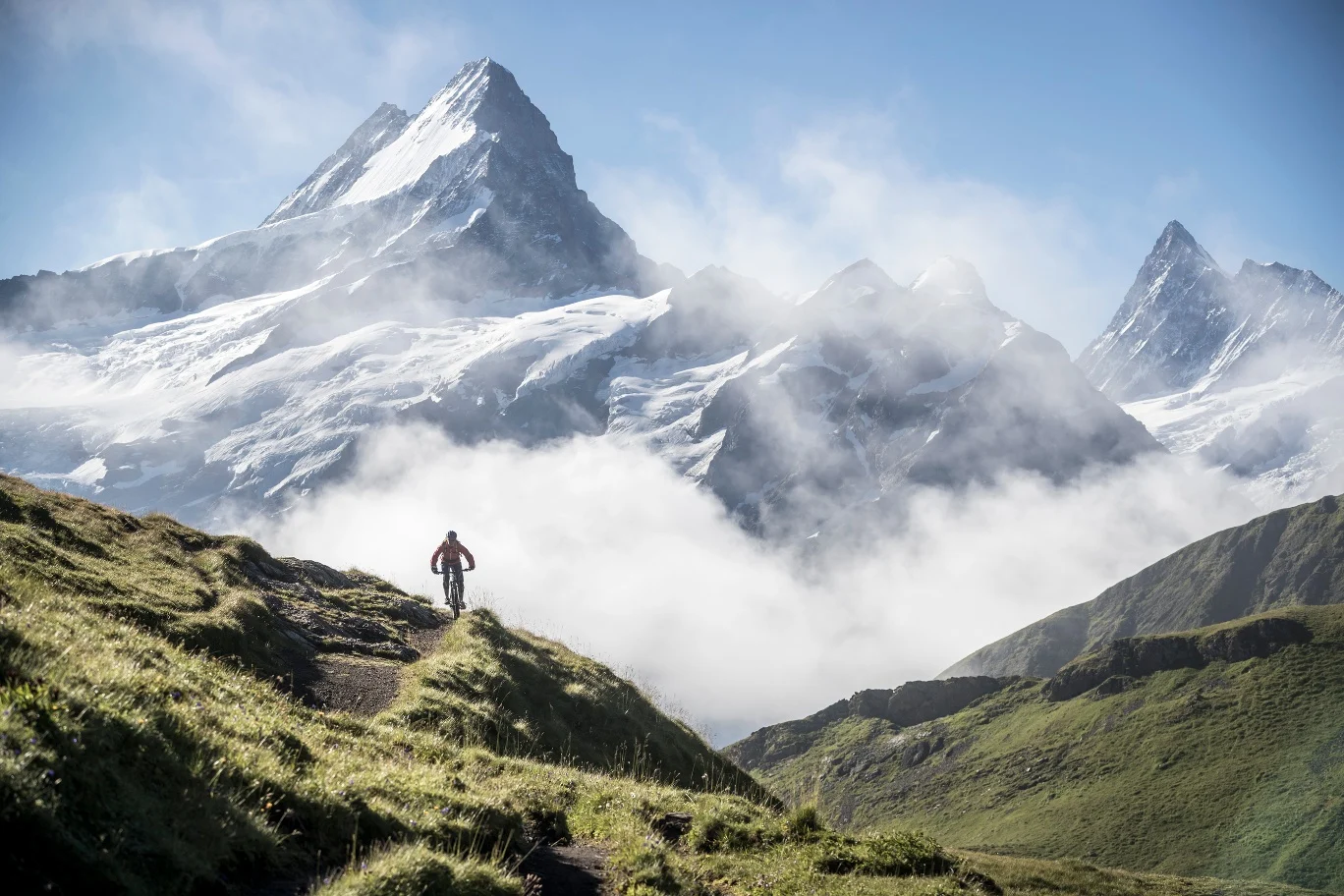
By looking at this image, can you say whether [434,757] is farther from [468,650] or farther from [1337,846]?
[1337,846]

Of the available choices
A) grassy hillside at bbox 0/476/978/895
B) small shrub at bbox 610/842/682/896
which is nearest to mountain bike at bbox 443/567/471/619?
grassy hillside at bbox 0/476/978/895

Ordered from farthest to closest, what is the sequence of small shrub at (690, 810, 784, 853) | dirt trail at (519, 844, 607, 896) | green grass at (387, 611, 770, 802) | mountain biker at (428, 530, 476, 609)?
mountain biker at (428, 530, 476, 609), green grass at (387, 611, 770, 802), small shrub at (690, 810, 784, 853), dirt trail at (519, 844, 607, 896)

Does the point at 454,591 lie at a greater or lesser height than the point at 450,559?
lesser

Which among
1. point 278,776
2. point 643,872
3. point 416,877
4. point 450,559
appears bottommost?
point 643,872

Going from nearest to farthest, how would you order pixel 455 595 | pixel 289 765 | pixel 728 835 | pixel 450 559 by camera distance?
pixel 289 765, pixel 728 835, pixel 450 559, pixel 455 595

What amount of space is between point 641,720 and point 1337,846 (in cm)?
21468

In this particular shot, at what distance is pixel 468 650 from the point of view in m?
27.6

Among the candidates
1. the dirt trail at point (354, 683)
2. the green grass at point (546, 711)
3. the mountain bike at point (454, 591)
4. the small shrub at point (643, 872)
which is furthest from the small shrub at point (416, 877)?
the mountain bike at point (454, 591)

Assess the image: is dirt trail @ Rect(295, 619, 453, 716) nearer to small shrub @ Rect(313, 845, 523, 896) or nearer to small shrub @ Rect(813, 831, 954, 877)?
small shrub @ Rect(813, 831, 954, 877)

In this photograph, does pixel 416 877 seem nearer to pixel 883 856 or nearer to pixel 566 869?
pixel 566 869

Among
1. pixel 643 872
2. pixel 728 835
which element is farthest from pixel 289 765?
pixel 728 835

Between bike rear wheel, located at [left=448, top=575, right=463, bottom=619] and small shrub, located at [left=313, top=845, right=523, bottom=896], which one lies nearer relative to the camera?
small shrub, located at [left=313, top=845, right=523, bottom=896]

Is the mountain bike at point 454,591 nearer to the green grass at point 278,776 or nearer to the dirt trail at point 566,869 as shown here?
the green grass at point 278,776

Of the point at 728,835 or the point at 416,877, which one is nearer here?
the point at 416,877
